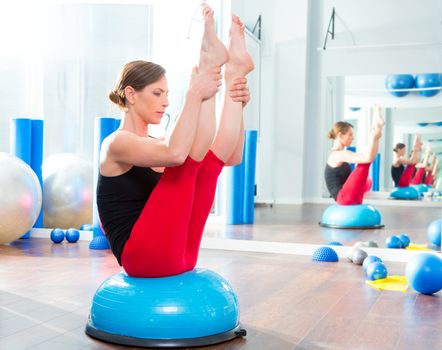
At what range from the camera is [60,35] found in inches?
209

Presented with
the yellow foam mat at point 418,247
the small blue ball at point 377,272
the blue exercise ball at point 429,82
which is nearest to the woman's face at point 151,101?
the small blue ball at point 377,272

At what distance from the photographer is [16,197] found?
14.0 feet

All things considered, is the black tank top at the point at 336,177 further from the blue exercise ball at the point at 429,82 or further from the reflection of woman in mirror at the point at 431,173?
the blue exercise ball at the point at 429,82

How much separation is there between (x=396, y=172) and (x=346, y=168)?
415mm

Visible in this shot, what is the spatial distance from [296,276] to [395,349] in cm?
137

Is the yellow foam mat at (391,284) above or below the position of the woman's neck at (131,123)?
below

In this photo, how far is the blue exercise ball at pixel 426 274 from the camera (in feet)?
9.83

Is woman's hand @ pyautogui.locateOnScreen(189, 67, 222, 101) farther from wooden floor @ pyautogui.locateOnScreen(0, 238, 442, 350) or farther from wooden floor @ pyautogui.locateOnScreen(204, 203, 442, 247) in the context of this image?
wooden floor @ pyautogui.locateOnScreen(204, 203, 442, 247)

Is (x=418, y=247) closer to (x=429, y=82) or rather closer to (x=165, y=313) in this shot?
(x=429, y=82)

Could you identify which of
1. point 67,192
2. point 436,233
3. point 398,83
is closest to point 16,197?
point 67,192

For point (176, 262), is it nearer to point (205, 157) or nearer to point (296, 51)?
point (205, 157)

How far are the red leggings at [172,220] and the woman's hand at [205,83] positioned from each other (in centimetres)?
21

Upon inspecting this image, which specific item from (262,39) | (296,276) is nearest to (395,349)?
(296,276)

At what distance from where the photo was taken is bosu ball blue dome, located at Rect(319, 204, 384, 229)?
5246mm
